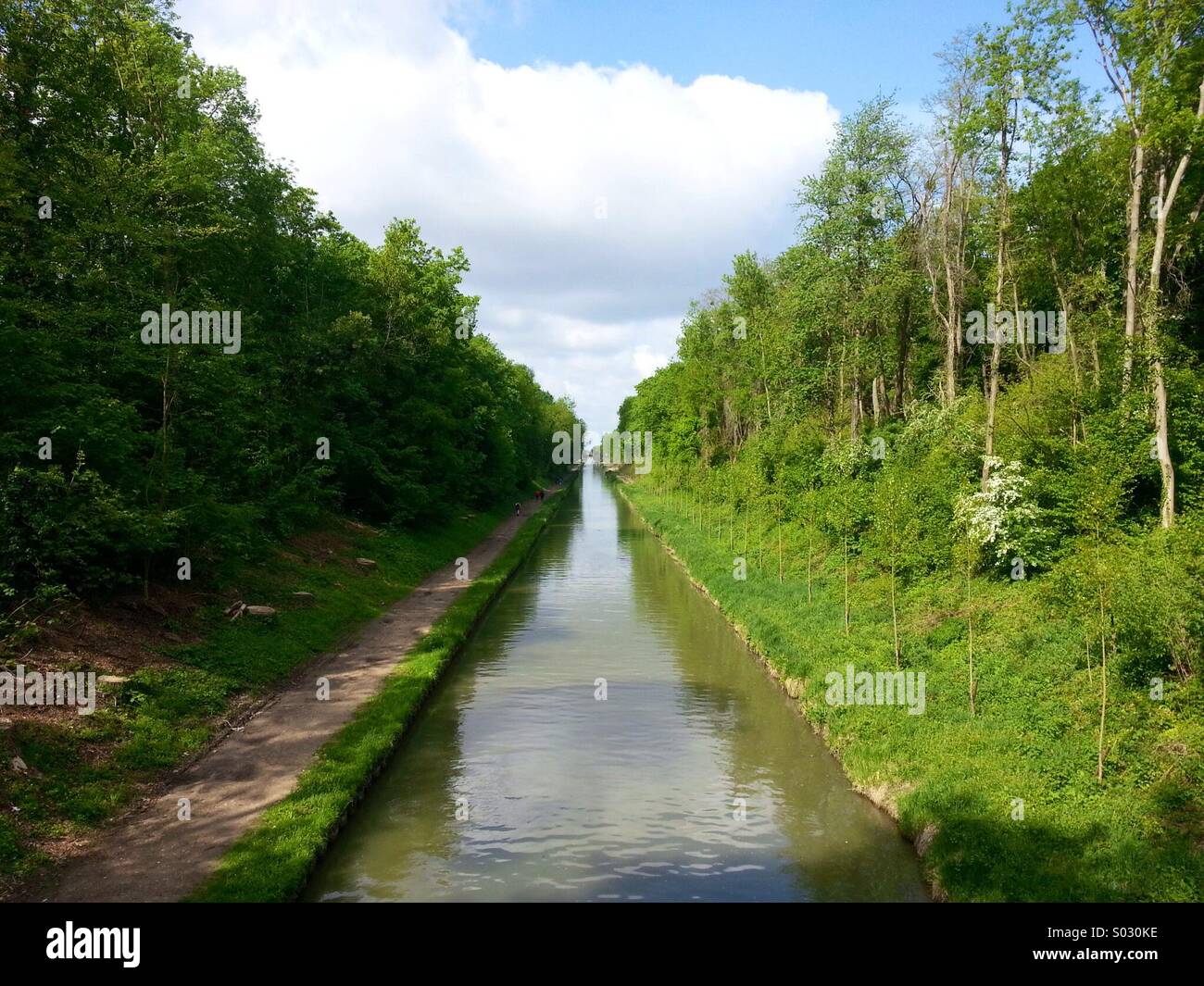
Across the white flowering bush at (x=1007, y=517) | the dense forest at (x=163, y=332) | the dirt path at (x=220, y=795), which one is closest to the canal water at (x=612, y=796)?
the dirt path at (x=220, y=795)

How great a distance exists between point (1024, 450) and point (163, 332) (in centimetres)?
2557

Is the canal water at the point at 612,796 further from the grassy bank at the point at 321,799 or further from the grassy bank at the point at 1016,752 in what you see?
the grassy bank at the point at 1016,752

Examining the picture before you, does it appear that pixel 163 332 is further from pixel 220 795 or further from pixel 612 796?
pixel 612 796

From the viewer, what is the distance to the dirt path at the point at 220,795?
1044 cm

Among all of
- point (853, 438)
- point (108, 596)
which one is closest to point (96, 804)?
point (108, 596)

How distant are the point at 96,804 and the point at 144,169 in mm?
17260

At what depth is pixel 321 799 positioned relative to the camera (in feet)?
43.3

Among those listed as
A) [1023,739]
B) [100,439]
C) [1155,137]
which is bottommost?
[1023,739]

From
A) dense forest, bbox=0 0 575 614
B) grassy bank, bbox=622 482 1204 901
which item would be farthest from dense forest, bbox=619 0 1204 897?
dense forest, bbox=0 0 575 614

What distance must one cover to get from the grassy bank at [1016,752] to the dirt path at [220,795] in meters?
11.0

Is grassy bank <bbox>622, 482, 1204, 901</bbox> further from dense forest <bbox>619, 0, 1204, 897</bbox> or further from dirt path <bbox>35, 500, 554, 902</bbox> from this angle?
dirt path <bbox>35, 500, 554, 902</bbox>
